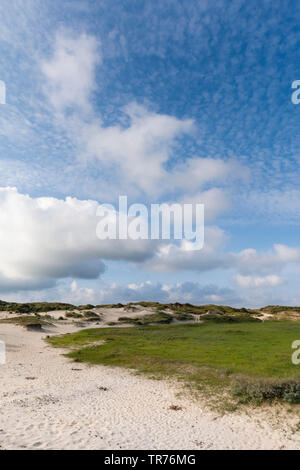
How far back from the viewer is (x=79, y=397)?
24.0 metres

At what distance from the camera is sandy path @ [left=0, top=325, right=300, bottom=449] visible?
1595cm

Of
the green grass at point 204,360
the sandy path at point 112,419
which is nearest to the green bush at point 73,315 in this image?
the green grass at point 204,360

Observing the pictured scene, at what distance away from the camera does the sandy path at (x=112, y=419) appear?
628 inches

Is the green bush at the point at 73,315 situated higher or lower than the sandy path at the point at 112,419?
lower

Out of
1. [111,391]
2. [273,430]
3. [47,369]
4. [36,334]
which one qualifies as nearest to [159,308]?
[36,334]

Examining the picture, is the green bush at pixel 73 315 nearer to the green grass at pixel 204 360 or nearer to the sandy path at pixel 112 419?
the green grass at pixel 204 360

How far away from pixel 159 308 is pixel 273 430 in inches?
4132

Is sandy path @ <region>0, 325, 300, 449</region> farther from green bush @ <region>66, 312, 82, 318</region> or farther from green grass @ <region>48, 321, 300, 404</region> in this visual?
green bush @ <region>66, 312, 82, 318</region>

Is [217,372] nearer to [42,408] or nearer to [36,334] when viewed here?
[42,408]

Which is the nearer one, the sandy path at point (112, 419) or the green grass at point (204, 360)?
the sandy path at point (112, 419)

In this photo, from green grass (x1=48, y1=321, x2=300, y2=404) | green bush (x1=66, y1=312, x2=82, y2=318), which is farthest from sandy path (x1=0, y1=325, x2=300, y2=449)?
green bush (x1=66, y1=312, x2=82, y2=318)

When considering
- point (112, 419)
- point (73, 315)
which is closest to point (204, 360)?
point (112, 419)

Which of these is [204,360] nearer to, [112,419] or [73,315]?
[112,419]
